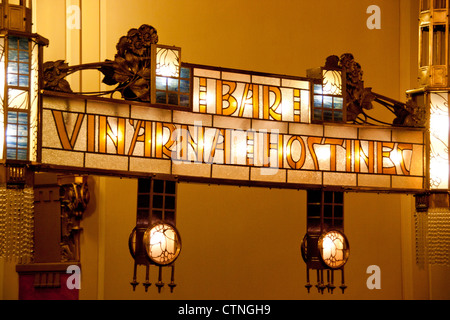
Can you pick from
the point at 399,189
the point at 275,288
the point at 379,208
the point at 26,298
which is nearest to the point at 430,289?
the point at 379,208

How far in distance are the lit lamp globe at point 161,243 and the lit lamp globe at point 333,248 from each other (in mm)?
1424

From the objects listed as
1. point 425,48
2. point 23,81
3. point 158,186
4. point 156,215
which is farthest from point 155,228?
point 425,48

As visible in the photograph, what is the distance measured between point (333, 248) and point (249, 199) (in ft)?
7.47

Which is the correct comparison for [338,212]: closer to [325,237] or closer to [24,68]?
[325,237]

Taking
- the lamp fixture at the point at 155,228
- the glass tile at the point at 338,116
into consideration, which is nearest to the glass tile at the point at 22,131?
the lamp fixture at the point at 155,228

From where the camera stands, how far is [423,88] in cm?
917

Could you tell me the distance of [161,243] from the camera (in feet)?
26.2

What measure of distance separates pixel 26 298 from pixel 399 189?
3.84 meters

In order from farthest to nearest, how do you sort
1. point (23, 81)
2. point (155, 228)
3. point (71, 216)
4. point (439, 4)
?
point (71, 216) → point (439, 4) → point (155, 228) → point (23, 81)

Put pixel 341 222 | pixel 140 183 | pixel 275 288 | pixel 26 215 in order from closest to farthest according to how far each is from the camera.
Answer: pixel 26 215 → pixel 140 183 → pixel 341 222 → pixel 275 288

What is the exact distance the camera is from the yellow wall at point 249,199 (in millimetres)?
10102

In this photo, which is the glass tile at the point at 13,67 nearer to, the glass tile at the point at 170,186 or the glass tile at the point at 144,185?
the glass tile at the point at 144,185

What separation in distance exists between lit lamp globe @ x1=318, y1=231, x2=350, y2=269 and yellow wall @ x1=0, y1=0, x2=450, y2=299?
7.09 ft

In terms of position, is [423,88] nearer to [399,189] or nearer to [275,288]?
[399,189]
